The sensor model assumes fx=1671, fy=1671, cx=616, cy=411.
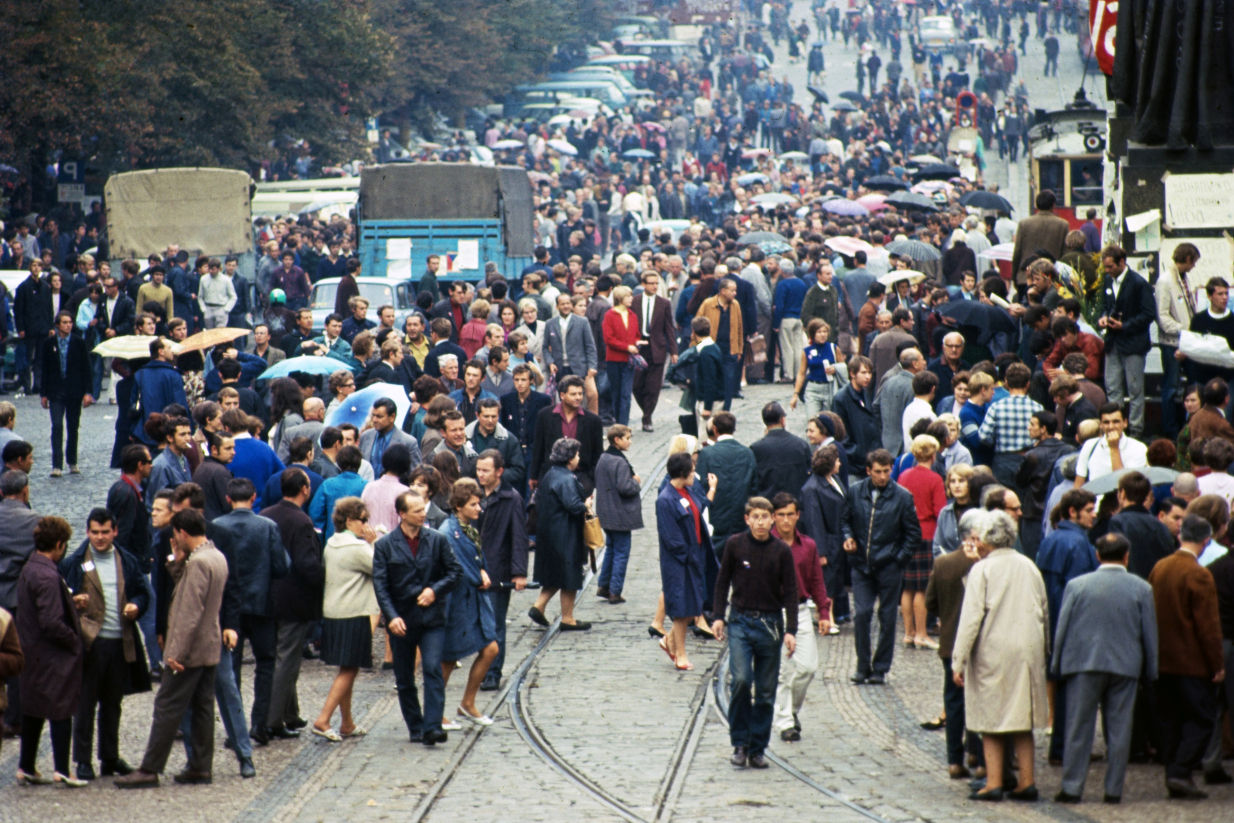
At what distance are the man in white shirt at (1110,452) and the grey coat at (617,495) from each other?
3485mm

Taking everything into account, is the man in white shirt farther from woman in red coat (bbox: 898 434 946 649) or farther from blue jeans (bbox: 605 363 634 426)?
blue jeans (bbox: 605 363 634 426)

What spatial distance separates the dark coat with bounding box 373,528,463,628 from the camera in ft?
33.3

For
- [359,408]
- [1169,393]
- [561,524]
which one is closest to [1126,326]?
[1169,393]

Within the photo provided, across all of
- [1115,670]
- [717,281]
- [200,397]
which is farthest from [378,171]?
[1115,670]

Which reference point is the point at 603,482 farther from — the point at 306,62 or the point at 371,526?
the point at 306,62

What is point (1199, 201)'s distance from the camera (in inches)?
602

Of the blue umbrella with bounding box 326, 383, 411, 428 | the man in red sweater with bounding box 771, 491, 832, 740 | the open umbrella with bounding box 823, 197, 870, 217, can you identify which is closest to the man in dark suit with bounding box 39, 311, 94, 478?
the blue umbrella with bounding box 326, 383, 411, 428

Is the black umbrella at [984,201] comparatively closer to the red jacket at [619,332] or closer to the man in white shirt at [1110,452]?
the red jacket at [619,332]

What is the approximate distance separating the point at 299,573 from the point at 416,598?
0.77m

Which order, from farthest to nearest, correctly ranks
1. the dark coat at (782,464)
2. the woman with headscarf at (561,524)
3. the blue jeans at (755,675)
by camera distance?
the dark coat at (782,464) < the woman with headscarf at (561,524) < the blue jeans at (755,675)

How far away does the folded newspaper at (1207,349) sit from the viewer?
13273 mm

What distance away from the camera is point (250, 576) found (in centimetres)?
1010

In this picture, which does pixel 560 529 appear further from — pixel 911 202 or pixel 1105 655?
pixel 911 202

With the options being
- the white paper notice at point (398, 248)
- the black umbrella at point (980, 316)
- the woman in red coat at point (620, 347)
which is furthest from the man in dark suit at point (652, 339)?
the white paper notice at point (398, 248)
